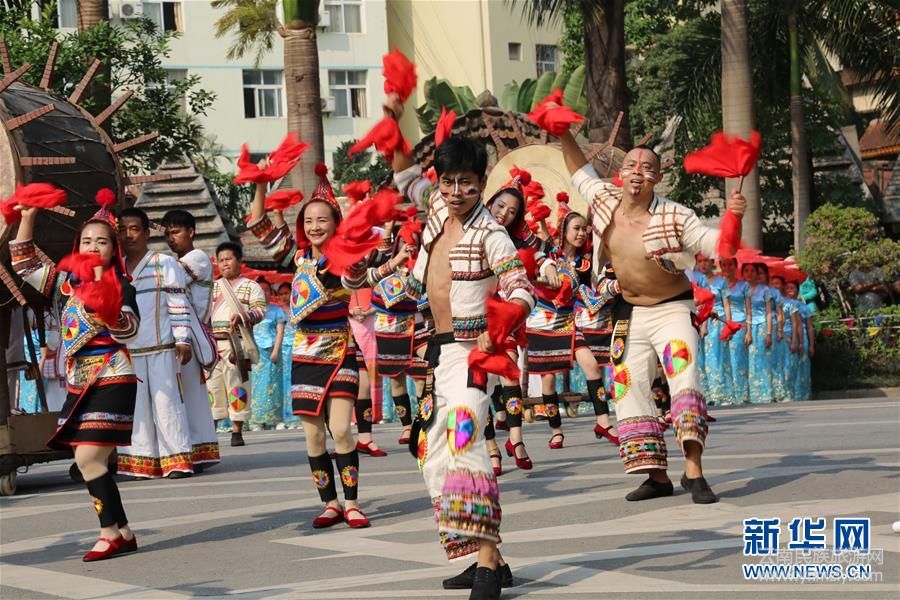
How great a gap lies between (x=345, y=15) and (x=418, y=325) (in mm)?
40458

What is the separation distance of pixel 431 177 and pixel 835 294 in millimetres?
13994

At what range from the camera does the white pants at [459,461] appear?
6.66 meters

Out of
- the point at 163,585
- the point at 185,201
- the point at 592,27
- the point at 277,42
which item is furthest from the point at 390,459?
the point at 277,42

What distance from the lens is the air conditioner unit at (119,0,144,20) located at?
44.8m

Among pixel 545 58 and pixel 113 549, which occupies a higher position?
pixel 545 58

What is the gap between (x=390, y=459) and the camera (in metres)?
12.8

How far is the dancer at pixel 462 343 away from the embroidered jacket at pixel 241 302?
7.50 meters

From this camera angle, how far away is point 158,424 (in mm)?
12086

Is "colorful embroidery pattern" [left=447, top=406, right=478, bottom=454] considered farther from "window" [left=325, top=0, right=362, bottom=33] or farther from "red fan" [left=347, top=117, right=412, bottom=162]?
"window" [left=325, top=0, right=362, bottom=33]

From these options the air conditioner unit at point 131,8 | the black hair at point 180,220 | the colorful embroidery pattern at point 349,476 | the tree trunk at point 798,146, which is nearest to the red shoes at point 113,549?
the colorful embroidery pattern at point 349,476

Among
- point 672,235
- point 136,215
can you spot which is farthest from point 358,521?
point 136,215

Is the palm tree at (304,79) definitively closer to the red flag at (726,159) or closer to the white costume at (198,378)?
the white costume at (198,378)

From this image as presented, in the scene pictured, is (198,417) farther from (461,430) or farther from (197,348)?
(461,430)

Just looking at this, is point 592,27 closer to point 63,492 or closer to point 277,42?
point 63,492
